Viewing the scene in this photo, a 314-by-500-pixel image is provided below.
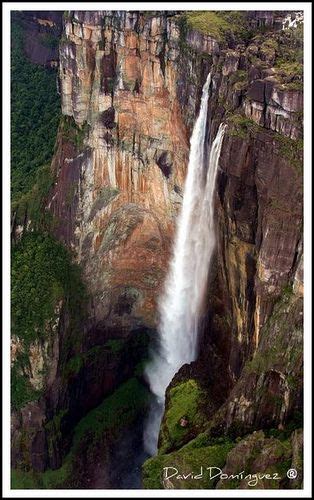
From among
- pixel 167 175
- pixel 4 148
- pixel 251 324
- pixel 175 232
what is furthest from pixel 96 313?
pixel 4 148

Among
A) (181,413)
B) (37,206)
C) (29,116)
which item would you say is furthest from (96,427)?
(29,116)

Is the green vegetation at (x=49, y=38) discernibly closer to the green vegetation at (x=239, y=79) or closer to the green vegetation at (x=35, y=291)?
the green vegetation at (x=35, y=291)

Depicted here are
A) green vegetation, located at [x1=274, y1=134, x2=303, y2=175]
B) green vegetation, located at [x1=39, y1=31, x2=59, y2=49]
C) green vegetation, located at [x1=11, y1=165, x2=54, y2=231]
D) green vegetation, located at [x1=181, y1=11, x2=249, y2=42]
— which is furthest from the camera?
green vegetation, located at [x1=39, y1=31, x2=59, y2=49]

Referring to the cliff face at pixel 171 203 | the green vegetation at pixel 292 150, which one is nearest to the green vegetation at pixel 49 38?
the cliff face at pixel 171 203

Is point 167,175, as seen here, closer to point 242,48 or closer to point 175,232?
point 175,232

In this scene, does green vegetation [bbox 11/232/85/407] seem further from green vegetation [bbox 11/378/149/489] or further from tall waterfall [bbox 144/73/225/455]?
tall waterfall [bbox 144/73/225/455]

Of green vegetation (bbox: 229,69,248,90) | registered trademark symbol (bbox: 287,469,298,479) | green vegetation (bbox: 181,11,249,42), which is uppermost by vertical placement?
green vegetation (bbox: 181,11,249,42)

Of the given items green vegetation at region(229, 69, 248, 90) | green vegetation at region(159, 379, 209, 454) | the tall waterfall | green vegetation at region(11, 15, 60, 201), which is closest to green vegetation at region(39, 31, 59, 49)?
green vegetation at region(11, 15, 60, 201)
